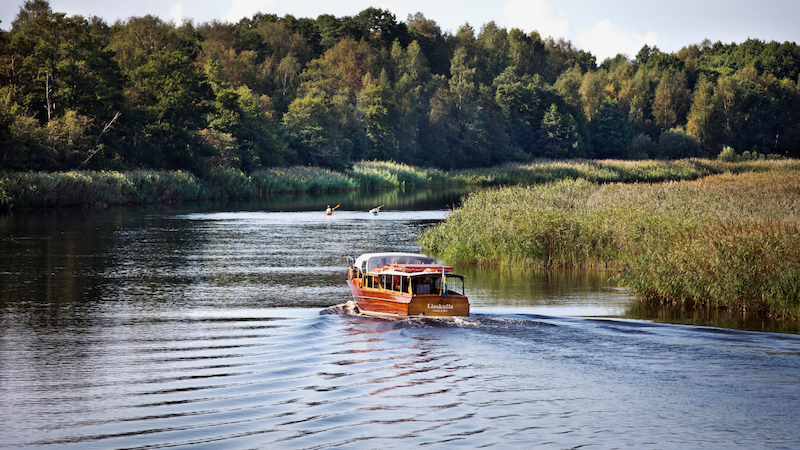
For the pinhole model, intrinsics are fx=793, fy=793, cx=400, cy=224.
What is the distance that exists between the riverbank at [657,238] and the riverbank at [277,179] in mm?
40874

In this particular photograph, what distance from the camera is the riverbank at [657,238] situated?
2241 centimetres

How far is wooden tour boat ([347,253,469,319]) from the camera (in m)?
21.5

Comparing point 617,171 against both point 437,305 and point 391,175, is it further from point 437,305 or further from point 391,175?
point 437,305

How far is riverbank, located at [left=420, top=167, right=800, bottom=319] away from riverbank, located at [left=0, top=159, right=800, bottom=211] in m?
40.9

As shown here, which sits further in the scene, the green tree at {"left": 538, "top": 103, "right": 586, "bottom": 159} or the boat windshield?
the green tree at {"left": 538, "top": 103, "right": 586, "bottom": 159}

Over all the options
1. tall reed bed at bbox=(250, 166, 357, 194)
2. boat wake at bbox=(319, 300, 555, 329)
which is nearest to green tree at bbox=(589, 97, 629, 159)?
tall reed bed at bbox=(250, 166, 357, 194)

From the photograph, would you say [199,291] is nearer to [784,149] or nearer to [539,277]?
[539,277]

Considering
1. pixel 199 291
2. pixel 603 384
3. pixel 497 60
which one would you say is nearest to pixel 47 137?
pixel 199 291

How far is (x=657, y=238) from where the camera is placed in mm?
28469

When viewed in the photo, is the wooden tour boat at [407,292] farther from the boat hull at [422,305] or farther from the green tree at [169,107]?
the green tree at [169,107]

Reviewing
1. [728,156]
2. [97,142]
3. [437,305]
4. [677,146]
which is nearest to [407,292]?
[437,305]

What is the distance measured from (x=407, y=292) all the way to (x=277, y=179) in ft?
261

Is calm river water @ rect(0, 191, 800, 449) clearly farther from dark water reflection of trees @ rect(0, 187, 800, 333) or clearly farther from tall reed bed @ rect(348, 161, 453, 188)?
tall reed bed @ rect(348, 161, 453, 188)

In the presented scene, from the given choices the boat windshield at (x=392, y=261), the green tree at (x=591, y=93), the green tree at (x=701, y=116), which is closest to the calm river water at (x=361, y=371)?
the boat windshield at (x=392, y=261)
